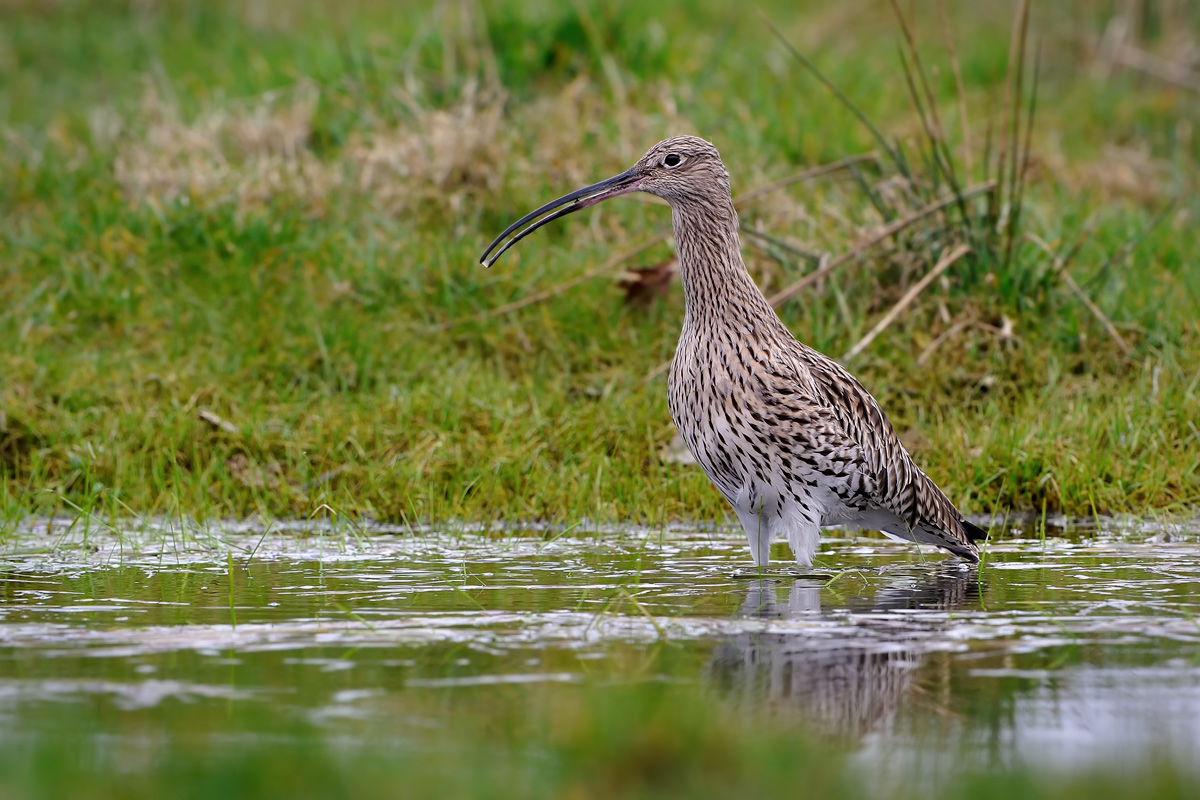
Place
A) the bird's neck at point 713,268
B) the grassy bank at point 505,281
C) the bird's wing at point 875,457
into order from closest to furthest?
the bird's wing at point 875,457 < the bird's neck at point 713,268 < the grassy bank at point 505,281

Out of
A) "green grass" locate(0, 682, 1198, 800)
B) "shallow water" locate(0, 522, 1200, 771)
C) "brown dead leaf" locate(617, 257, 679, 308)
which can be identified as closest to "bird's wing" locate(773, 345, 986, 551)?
"shallow water" locate(0, 522, 1200, 771)

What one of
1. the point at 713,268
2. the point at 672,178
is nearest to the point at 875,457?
the point at 713,268

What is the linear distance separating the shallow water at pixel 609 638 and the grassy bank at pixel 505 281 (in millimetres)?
1003

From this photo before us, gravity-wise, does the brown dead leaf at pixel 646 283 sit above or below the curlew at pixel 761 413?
above

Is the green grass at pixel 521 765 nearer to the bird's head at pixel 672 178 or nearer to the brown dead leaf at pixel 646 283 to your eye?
the bird's head at pixel 672 178

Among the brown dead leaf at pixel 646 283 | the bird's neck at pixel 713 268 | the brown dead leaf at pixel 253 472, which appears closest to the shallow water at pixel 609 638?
the bird's neck at pixel 713 268

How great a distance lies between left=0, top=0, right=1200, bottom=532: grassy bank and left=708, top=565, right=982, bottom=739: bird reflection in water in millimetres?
1858

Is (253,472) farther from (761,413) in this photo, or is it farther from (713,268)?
(761,413)

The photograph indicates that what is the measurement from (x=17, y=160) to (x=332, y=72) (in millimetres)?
2073

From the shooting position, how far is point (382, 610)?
16.0 ft

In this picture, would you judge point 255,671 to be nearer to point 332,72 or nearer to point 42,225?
point 42,225

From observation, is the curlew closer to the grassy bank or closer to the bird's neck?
the bird's neck

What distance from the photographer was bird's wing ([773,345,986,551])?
6.05 meters

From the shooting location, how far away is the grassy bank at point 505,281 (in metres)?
7.48
